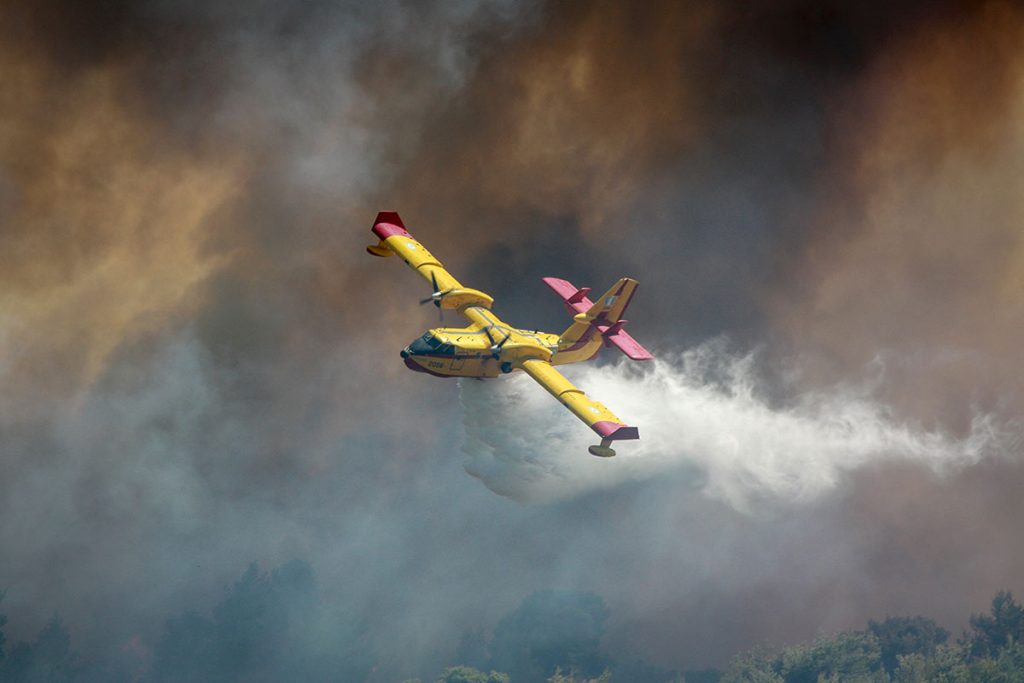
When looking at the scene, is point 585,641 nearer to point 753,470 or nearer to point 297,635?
point 297,635

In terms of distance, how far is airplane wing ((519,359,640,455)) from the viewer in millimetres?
60125

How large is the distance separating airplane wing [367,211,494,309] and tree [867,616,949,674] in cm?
6123

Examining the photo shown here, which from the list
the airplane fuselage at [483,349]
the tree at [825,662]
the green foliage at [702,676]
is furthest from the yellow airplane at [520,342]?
the green foliage at [702,676]

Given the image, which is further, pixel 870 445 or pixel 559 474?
pixel 870 445

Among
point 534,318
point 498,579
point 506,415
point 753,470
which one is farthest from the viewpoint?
point 498,579

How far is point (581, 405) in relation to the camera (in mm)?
62906

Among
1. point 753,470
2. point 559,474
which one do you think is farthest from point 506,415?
point 753,470

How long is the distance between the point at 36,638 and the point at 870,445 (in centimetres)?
7202

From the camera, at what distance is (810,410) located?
88.0 m

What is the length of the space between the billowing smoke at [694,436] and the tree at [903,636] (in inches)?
996

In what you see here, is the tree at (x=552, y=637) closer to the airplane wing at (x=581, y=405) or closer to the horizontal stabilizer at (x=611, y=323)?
the horizontal stabilizer at (x=611, y=323)

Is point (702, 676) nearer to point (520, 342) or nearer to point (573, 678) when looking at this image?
point (573, 678)

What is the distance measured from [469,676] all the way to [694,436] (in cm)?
3952

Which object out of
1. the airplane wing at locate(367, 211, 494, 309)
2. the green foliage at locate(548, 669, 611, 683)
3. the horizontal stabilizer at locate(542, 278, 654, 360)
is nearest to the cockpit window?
the airplane wing at locate(367, 211, 494, 309)
